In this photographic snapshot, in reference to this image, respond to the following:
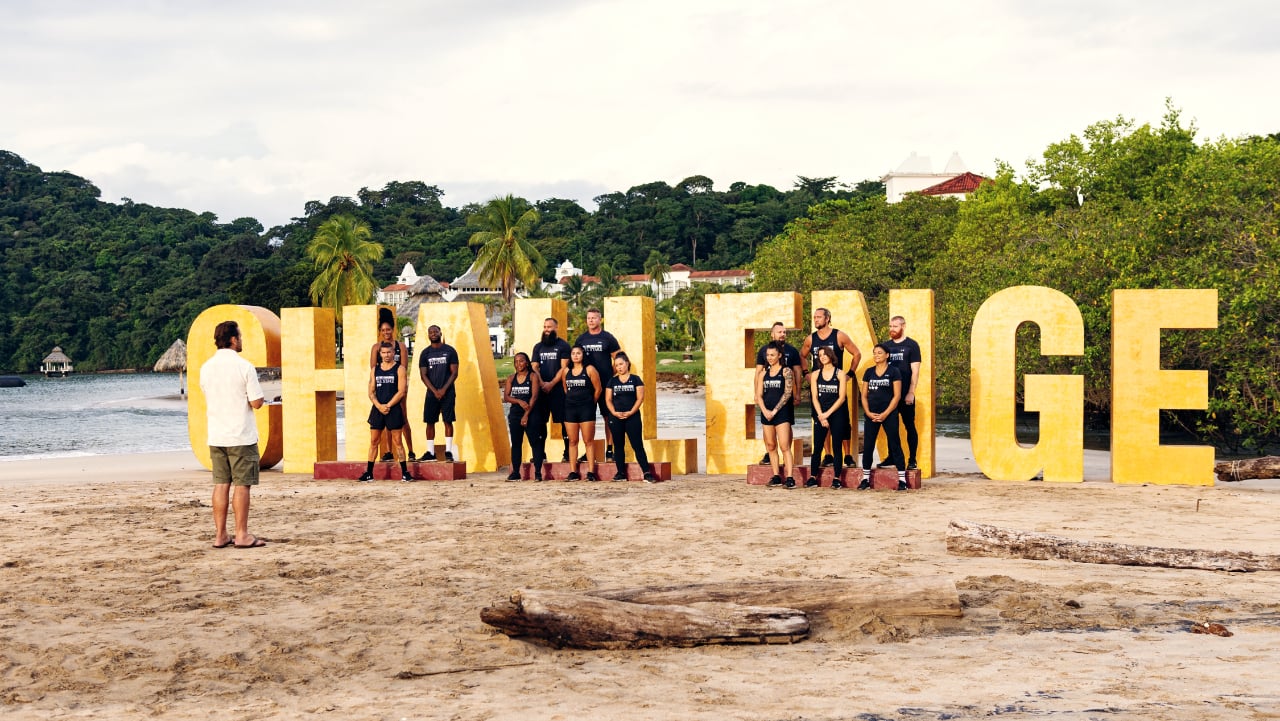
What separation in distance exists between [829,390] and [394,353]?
5575 millimetres

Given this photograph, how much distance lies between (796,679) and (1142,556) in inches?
146

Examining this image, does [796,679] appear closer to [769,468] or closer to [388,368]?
[769,468]

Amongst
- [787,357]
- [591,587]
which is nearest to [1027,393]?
[787,357]

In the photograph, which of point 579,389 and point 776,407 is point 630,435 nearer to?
point 579,389

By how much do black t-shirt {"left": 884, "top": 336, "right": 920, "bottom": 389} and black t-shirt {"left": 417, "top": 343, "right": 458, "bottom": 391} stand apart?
5.58 m

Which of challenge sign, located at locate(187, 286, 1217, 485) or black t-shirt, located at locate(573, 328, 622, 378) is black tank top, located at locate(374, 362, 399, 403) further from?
black t-shirt, located at locate(573, 328, 622, 378)

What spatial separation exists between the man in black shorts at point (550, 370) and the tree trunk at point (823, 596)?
7.56 m

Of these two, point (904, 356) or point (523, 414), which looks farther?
point (523, 414)

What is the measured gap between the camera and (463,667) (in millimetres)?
5605

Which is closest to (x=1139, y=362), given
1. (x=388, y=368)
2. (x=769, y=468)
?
(x=769, y=468)

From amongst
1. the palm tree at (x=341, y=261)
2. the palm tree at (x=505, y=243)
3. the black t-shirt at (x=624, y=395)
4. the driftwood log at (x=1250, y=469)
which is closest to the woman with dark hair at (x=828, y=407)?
the black t-shirt at (x=624, y=395)

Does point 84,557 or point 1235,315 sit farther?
point 1235,315

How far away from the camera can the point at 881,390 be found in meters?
12.6

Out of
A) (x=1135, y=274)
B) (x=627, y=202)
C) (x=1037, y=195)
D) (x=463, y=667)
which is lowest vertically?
(x=463, y=667)
